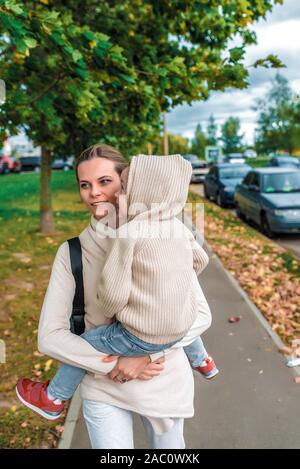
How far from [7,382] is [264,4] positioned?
24.1 ft

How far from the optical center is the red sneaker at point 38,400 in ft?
6.97

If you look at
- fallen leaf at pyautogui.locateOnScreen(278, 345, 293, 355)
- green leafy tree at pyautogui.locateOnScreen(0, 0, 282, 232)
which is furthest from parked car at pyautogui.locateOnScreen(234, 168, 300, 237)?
fallen leaf at pyautogui.locateOnScreen(278, 345, 293, 355)

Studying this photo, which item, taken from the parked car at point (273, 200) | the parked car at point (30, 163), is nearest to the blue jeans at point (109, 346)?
the parked car at point (273, 200)

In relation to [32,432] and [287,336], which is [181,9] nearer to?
[287,336]

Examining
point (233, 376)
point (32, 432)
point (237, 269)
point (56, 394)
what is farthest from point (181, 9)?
point (56, 394)

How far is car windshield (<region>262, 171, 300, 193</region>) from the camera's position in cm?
1295

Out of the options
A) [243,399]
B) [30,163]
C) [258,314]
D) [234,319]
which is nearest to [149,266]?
[243,399]

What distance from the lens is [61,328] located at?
6.39ft

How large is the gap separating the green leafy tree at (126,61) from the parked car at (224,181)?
10.4m

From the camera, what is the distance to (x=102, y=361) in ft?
6.31

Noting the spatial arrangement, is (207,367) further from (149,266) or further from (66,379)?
(149,266)

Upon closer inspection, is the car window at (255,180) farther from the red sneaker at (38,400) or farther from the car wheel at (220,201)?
the red sneaker at (38,400)

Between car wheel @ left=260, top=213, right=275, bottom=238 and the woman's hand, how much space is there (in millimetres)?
10832
